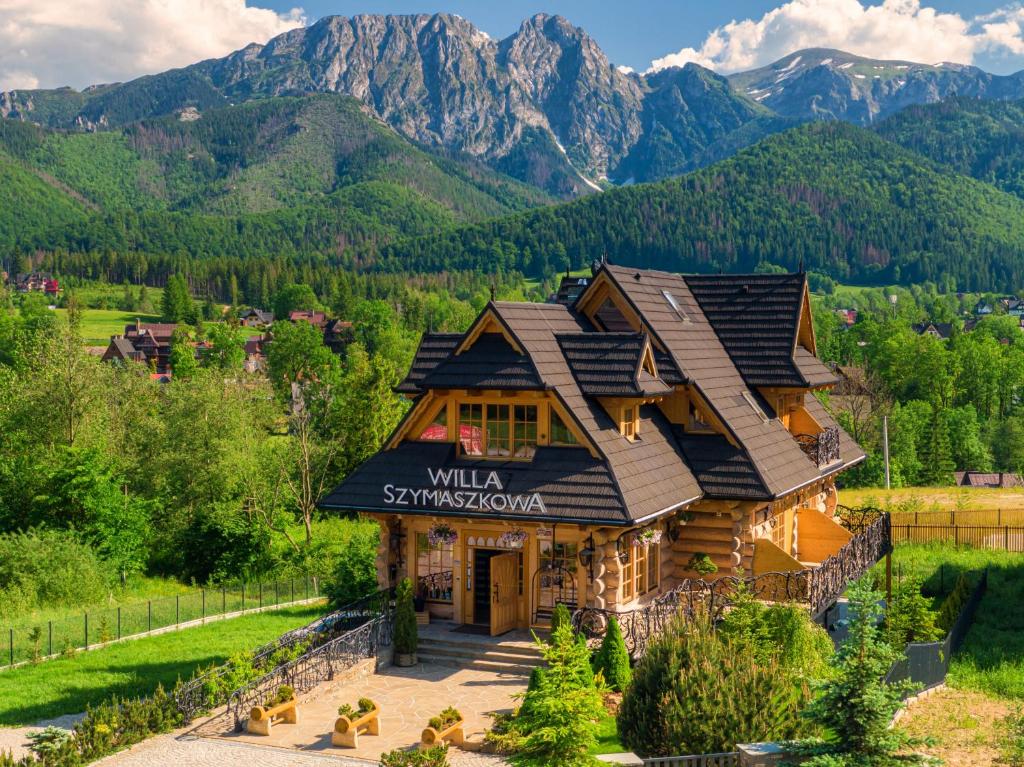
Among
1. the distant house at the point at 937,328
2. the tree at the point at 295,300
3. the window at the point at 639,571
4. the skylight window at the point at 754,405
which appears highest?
the tree at the point at 295,300

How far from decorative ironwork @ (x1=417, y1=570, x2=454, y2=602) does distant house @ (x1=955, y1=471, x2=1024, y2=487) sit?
6490 cm

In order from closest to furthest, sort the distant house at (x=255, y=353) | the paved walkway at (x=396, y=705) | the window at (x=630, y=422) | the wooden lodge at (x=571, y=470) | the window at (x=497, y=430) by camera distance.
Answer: the paved walkway at (x=396, y=705), the wooden lodge at (x=571, y=470), the window at (x=497, y=430), the window at (x=630, y=422), the distant house at (x=255, y=353)

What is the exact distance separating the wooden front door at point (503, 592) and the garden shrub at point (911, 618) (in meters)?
8.03

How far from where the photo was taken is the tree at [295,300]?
179500 mm

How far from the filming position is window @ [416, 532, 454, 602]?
2544cm

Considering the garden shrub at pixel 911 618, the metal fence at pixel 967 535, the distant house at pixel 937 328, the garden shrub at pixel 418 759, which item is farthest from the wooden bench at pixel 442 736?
the distant house at pixel 937 328

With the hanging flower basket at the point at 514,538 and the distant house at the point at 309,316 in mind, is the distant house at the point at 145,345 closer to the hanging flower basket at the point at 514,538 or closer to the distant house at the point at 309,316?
the distant house at the point at 309,316

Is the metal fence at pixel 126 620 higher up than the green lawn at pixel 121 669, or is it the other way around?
the metal fence at pixel 126 620

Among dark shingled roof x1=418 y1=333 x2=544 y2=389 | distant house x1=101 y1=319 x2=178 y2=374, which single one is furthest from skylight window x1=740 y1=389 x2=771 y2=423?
distant house x1=101 y1=319 x2=178 y2=374

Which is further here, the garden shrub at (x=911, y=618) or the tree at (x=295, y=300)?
the tree at (x=295, y=300)

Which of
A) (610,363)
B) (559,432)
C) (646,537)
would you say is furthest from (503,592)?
(610,363)

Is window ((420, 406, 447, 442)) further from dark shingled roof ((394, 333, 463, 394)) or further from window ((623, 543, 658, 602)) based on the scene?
window ((623, 543, 658, 602))

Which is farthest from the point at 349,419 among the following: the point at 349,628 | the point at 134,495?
the point at 349,628

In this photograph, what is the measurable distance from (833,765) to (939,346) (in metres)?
95.8
